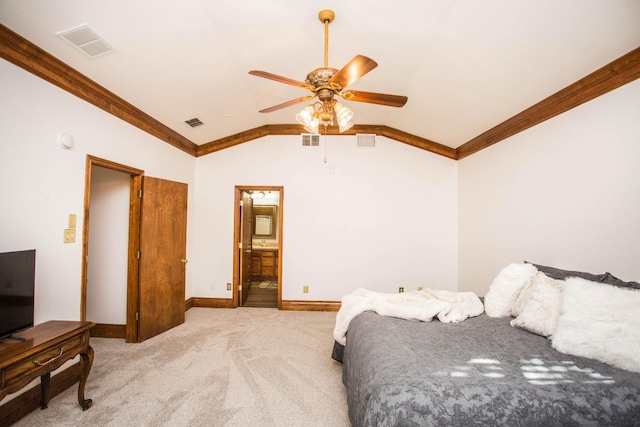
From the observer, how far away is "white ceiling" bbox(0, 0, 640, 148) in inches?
83.0

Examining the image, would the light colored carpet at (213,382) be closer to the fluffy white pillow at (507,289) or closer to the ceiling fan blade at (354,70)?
the fluffy white pillow at (507,289)

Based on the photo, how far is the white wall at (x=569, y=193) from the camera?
7.41ft

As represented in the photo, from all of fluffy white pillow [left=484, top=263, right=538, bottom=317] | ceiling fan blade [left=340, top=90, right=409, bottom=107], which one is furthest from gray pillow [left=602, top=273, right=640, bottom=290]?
ceiling fan blade [left=340, top=90, right=409, bottom=107]

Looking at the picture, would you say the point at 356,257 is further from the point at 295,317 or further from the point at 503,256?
the point at 503,256

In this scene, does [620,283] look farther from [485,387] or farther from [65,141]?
[65,141]

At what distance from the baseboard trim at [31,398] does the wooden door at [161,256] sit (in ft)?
2.96

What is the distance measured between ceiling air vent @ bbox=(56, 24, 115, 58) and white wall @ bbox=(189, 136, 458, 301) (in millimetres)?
2700

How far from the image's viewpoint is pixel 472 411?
50.9 inches

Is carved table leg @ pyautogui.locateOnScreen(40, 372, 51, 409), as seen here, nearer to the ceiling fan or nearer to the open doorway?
the open doorway

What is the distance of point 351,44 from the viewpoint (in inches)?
110

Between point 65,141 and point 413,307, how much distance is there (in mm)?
3435

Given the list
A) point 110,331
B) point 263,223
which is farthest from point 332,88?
point 263,223

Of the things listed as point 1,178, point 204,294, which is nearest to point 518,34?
point 1,178

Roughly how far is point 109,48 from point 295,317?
155 inches
